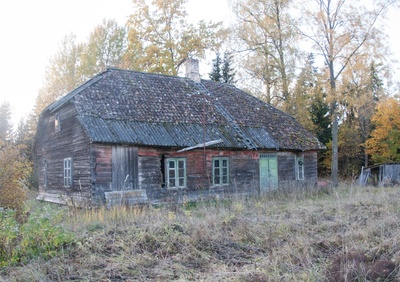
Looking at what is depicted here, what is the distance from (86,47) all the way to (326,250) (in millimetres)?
29212

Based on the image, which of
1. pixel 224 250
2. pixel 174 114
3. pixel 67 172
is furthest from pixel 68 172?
pixel 224 250

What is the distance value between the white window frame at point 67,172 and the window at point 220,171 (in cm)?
581

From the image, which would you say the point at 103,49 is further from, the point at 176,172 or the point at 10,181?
the point at 10,181

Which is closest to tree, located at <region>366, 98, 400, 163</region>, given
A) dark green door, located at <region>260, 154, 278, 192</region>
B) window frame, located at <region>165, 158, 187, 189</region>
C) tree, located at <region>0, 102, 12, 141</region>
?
dark green door, located at <region>260, 154, 278, 192</region>

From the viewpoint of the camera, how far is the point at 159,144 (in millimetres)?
14453

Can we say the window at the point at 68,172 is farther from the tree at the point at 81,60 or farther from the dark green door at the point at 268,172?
the tree at the point at 81,60

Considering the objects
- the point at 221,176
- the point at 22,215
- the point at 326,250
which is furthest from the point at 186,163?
the point at 326,250

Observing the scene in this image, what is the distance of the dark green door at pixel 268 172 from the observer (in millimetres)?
18203

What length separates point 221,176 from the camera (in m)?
16.8

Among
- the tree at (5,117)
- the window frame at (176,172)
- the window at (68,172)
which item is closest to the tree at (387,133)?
the window frame at (176,172)

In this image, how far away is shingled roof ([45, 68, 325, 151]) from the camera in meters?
14.4

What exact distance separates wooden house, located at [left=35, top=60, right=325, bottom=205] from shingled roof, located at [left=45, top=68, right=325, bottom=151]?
0.16 ft

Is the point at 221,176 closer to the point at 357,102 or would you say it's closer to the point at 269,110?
the point at 269,110

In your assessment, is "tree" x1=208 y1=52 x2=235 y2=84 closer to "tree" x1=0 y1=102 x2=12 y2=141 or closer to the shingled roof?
the shingled roof
